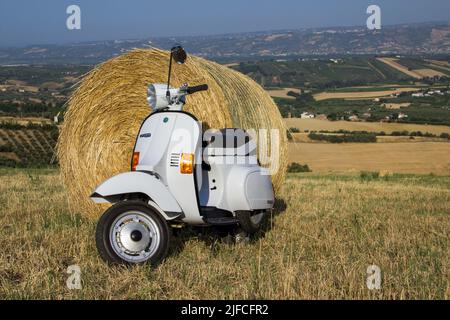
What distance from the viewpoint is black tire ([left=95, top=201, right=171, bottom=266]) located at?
5.11 m

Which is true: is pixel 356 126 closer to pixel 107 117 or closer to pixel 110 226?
pixel 107 117

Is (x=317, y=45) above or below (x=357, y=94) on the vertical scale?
above

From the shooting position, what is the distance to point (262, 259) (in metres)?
5.60

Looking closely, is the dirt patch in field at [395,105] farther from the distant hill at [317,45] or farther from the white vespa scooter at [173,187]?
the white vespa scooter at [173,187]

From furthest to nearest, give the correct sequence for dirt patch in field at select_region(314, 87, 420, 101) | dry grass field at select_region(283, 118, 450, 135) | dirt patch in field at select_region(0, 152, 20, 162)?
dirt patch in field at select_region(314, 87, 420, 101), dry grass field at select_region(283, 118, 450, 135), dirt patch in field at select_region(0, 152, 20, 162)

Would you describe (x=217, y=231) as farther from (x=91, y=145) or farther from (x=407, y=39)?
(x=407, y=39)

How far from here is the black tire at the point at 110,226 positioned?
5.11 metres

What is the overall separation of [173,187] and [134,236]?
2.25 feet

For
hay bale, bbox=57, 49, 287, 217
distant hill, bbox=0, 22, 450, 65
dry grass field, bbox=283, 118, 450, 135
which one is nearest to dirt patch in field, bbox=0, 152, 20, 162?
dry grass field, bbox=283, 118, 450, 135

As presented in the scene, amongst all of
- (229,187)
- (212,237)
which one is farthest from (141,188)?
(212,237)

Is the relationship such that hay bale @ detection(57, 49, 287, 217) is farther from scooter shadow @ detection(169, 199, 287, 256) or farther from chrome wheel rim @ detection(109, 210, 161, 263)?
chrome wheel rim @ detection(109, 210, 161, 263)

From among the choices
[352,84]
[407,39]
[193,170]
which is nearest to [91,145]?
[193,170]

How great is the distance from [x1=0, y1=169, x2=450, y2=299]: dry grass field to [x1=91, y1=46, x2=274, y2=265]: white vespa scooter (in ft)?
0.87
